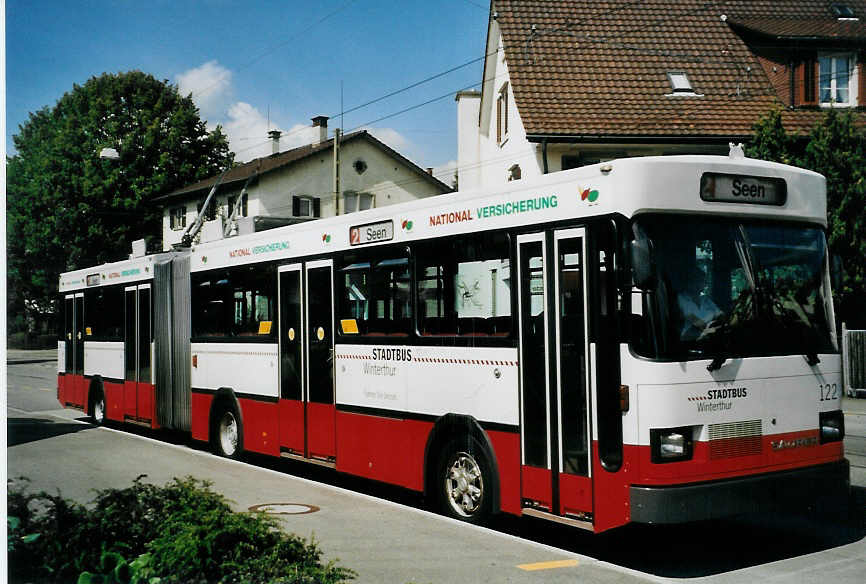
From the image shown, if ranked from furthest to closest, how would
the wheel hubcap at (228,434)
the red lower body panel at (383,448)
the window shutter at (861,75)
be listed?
the window shutter at (861,75) → the wheel hubcap at (228,434) → the red lower body panel at (383,448)

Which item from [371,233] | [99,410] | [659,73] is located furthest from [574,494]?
[659,73]

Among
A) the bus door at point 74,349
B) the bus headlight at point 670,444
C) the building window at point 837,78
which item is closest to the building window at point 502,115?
the building window at point 837,78

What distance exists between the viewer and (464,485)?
351 inches

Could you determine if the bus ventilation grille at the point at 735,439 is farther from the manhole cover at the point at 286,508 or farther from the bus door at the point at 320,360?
the bus door at the point at 320,360

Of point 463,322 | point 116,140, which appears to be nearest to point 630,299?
point 463,322

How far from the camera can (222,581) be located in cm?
543

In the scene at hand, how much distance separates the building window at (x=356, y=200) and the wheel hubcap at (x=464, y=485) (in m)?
41.6

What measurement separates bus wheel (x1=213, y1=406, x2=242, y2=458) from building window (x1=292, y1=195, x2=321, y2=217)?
111 ft

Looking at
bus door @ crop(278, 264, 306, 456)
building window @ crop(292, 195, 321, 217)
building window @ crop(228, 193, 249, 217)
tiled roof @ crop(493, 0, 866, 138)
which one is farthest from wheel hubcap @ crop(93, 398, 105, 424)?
building window @ crop(292, 195, 321, 217)

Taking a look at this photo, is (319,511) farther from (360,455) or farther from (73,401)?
(73,401)

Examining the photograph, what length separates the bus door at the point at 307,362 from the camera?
1121 centimetres

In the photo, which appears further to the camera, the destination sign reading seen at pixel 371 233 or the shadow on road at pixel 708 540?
the destination sign reading seen at pixel 371 233

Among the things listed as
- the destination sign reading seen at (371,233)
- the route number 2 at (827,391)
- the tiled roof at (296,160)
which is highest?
the tiled roof at (296,160)

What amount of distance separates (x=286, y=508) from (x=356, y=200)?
42.1 metres
